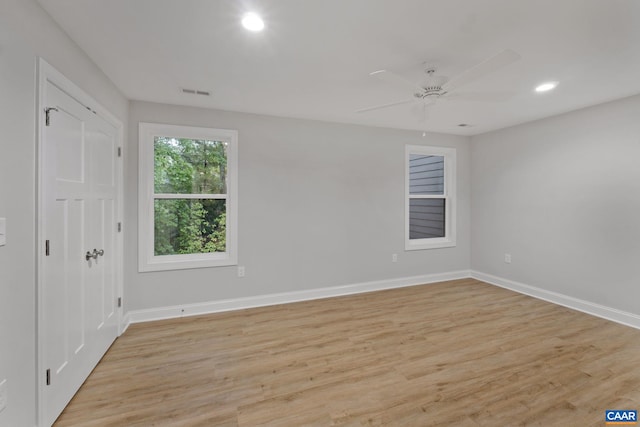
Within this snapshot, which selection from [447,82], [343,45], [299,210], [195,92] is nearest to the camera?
[343,45]

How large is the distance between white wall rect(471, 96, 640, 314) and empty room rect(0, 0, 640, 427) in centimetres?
3

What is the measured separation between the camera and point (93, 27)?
1.83m

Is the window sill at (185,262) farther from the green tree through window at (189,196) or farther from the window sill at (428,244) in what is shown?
the window sill at (428,244)

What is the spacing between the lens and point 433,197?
4859mm

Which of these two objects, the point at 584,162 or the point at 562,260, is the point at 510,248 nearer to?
the point at 562,260

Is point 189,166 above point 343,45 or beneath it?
beneath

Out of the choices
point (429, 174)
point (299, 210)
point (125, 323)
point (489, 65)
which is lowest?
point (125, 323)

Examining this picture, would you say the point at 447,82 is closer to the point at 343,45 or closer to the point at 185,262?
the point at 343,45

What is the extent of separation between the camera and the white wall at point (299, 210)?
3266mm

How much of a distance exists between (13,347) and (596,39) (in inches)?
156

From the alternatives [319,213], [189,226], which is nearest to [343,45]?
[319,213]

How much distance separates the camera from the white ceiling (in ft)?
5.43

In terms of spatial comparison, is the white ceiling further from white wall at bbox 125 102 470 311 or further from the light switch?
the light switch
